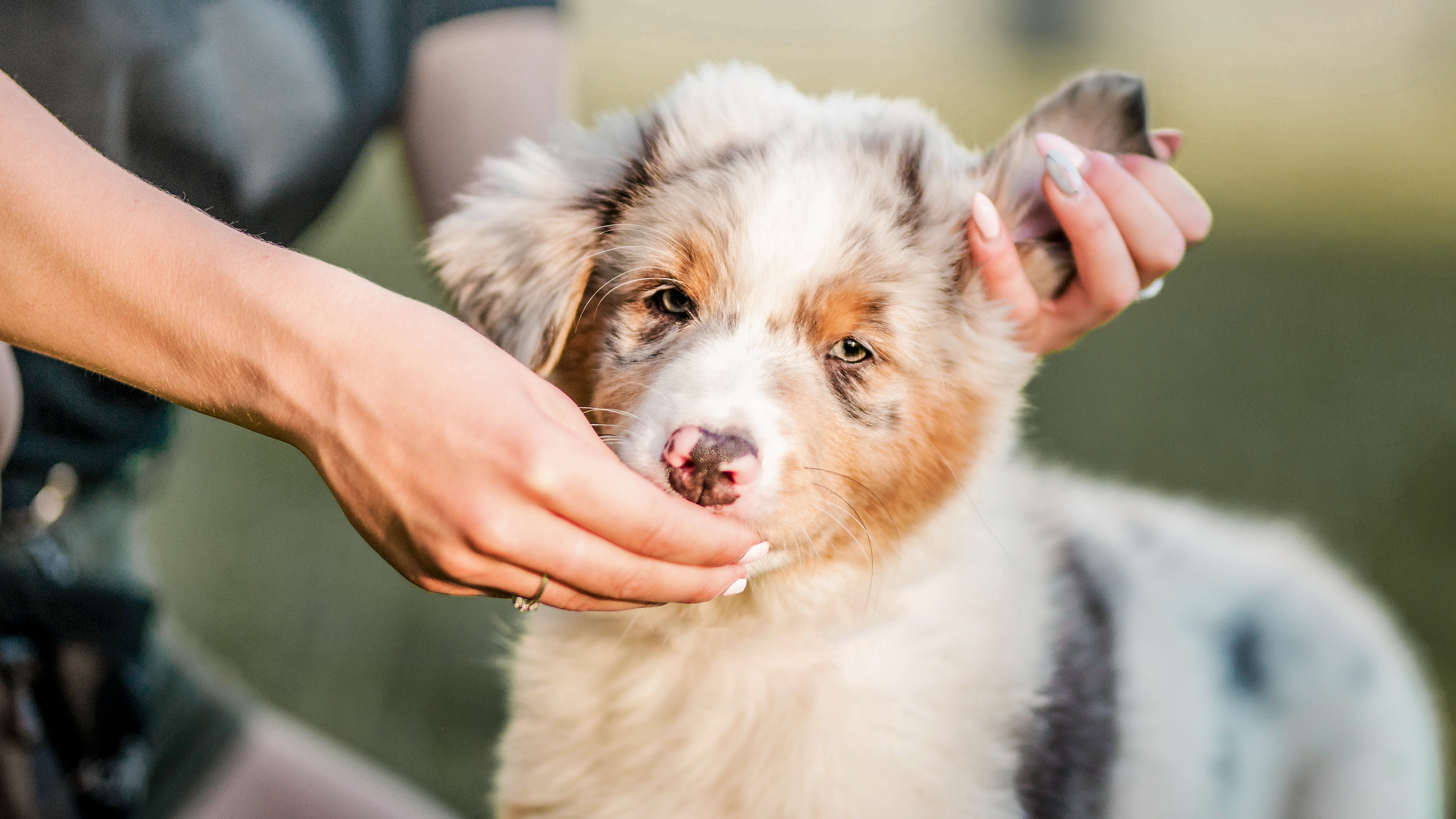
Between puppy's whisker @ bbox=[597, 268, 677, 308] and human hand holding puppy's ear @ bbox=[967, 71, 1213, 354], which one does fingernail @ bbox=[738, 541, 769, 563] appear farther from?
human hand holding puppy's ear @ bbox=[967, 71, 1213, 354]

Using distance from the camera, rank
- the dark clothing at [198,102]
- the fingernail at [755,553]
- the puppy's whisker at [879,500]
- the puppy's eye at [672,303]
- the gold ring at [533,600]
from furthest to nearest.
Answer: the dark clothing at [198,102] → the puppy's eye at [672,303] → the puppy's whisker at [879,500] → the fingernail at [755,553] → the gold ring at [533,600]

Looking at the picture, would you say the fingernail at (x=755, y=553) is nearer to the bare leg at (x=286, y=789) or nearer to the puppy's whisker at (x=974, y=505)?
the puppy's whisker at (x=974, y=505)

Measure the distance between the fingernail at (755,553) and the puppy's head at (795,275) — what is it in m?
0.03

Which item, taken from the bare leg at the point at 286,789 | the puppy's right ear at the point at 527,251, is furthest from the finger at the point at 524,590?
the bare leg at the point at 286,789

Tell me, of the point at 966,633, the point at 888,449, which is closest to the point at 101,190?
the point at 888,449

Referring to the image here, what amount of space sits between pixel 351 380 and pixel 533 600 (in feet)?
1.20

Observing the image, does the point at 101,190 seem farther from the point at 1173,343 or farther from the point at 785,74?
the point at 1173,343

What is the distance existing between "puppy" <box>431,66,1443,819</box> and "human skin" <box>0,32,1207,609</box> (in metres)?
0.29

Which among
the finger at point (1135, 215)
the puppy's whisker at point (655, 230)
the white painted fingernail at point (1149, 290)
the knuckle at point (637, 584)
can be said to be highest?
the finger at point (1135, 215)

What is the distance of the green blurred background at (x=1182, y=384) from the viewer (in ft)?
13.4

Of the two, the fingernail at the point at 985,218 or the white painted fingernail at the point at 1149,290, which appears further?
the white painted fingernail at the point at 1149,290

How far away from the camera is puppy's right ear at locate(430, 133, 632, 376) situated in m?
1.81

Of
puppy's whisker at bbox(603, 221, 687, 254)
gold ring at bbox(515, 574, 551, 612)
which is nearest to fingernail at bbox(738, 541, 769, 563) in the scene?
gold ring at bbox(515, 574, 551, 612)

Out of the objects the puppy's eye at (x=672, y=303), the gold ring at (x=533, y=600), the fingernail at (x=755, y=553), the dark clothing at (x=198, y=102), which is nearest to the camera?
the gold ring at (x=533, y=600)
